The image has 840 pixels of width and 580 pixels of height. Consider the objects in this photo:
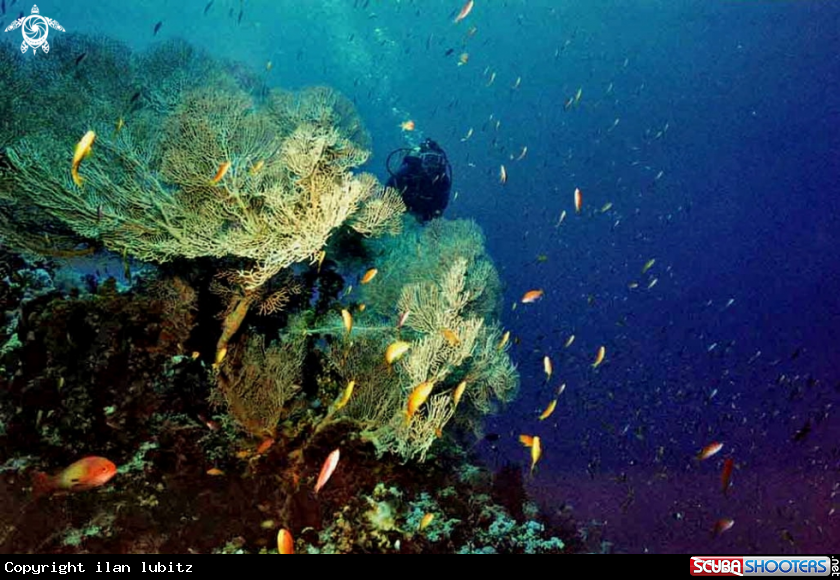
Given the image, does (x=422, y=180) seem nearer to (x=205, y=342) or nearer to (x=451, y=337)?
(x=205, y=342)

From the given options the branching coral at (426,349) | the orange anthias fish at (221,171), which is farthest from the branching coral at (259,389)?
the orange anthias fish at (221,171)

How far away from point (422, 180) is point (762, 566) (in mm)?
8800

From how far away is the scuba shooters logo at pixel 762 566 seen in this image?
3.62 metres

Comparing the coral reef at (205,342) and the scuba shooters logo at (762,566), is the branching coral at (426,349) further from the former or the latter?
the scuba shooters logo at (762,566)

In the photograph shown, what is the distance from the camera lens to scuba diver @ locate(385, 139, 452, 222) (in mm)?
10477

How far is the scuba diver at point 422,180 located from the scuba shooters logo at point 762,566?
8163mm

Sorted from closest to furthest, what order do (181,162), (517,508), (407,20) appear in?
(181,162) < (517,508) < (407,20)

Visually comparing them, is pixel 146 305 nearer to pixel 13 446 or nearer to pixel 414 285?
pixel 13 446

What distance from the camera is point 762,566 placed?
3701 mm

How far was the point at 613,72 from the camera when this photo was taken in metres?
77.0

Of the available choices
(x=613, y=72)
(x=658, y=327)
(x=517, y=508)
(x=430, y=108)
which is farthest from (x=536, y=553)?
(x=430, y=108)

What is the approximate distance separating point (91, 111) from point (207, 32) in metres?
89.8

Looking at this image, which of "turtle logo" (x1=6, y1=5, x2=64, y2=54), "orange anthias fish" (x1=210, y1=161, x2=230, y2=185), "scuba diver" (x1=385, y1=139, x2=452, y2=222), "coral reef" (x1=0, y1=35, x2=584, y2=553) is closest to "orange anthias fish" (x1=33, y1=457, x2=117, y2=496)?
"coral reef" (x1=0, y1=35, x2=584, y2=553)

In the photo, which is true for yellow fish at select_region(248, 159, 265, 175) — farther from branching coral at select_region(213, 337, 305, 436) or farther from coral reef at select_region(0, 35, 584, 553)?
branching coral at select_region(213, 337, 305, 436)
